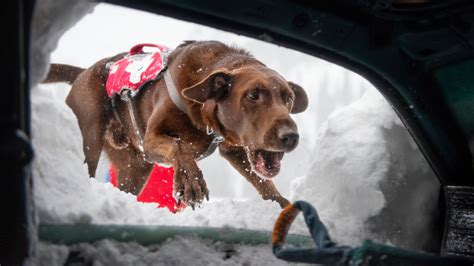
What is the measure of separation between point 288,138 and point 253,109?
339 mm

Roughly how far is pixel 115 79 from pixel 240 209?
5.82ft

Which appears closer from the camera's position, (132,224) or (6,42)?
(6,42)

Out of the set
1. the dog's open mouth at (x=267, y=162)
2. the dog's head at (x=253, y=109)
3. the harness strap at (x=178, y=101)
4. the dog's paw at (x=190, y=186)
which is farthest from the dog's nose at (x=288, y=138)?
the harness strap at (x=178, y=101)

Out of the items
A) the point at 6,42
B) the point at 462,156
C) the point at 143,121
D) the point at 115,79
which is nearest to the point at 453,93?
the point at 462,156

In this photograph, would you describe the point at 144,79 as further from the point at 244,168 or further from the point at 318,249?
the point at 318,249

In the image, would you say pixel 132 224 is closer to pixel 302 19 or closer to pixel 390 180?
pixel 302 19

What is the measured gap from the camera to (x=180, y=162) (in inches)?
105

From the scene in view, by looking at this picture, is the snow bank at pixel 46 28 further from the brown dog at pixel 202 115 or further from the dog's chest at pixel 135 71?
the dog's chest at pixel 135 71

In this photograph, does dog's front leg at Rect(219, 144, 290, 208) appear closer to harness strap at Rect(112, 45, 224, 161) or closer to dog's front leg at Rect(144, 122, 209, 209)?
harness strap at Rect(112, 45, 224, 161)

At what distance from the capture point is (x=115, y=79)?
362 centimetres

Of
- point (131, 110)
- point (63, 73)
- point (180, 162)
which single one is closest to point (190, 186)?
point (180, 162)

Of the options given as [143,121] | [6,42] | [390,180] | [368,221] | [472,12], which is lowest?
[143,121]

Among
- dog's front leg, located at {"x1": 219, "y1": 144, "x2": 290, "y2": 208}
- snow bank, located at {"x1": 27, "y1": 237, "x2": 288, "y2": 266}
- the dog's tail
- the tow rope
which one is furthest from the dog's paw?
the dog's tail

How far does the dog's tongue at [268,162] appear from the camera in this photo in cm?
272
